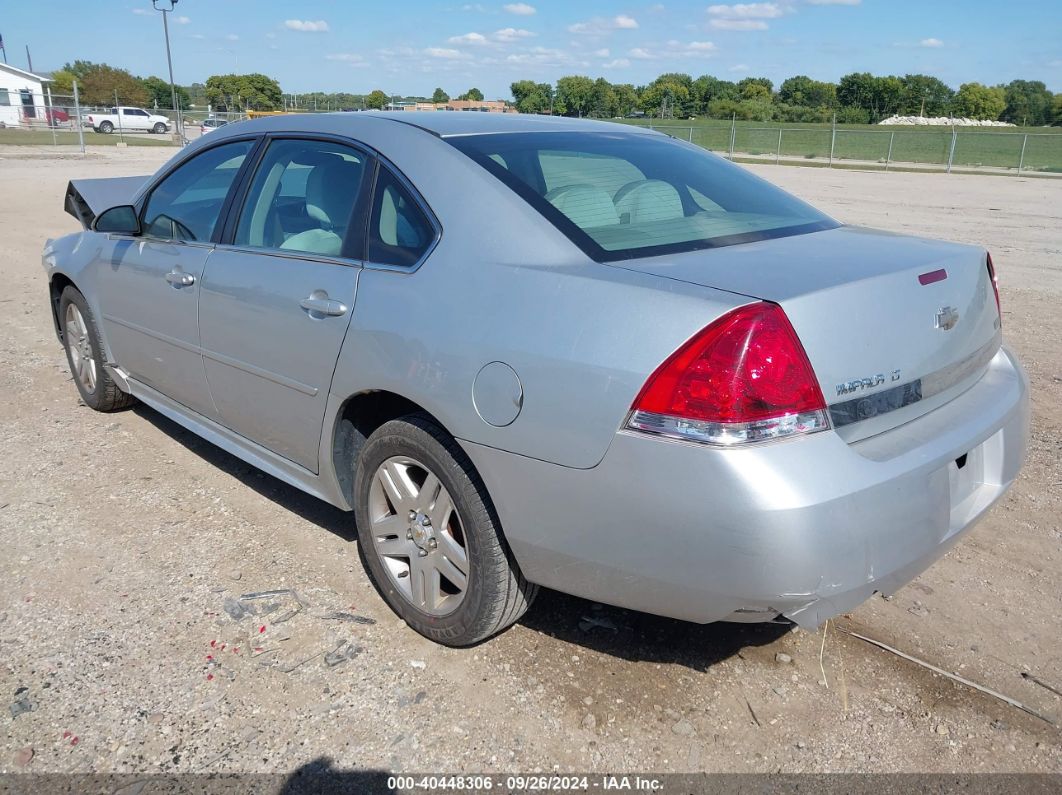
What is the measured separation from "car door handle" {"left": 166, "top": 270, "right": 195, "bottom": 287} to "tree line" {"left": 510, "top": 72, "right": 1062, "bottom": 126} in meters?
73.0

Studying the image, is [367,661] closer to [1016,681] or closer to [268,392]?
[268,392]

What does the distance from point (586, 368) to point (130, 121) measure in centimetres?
5957

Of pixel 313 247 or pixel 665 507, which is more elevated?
pixel 313 247

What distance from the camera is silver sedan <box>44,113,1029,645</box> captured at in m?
2.11

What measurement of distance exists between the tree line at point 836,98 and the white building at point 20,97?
36571mm

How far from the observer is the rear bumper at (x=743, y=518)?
80.9 inches

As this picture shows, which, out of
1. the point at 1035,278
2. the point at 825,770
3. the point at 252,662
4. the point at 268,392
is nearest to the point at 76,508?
the point at 268,392

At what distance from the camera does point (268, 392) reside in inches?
131

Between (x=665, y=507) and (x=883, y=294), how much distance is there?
845 millimetres

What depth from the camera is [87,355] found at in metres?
4.98

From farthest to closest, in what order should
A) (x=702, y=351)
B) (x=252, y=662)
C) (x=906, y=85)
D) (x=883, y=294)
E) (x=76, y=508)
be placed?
(x=906, y=85) → (x=76, y=508) → (x=252, y=662) → (x=883, y=294) → (x=702, y=351)

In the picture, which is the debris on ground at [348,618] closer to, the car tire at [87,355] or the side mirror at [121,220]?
the side mirror at [121,220]

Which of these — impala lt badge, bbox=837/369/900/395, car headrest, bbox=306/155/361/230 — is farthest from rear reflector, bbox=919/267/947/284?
car headrest, bbox=306/155/361/230

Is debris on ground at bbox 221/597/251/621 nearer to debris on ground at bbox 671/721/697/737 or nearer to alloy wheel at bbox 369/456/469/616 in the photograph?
alloy wheel at bbox 369/456/469/616
